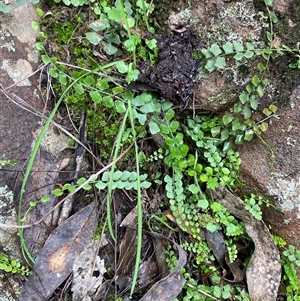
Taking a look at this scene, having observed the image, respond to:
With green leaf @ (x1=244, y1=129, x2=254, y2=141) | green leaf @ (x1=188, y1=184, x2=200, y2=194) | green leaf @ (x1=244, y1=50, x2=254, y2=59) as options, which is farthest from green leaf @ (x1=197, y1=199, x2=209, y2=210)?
green leaf @ (x1=244, y1=50, x2=254, y2=59)

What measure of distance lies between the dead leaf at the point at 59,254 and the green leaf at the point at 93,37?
0.72 m

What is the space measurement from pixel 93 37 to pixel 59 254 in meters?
0.94

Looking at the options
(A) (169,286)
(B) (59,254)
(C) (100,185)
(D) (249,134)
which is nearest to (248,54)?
(D) (249,134)

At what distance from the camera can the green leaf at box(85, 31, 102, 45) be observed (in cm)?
170

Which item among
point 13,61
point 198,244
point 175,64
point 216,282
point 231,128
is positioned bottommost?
point 216,282

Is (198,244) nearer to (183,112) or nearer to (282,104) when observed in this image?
(183,112)

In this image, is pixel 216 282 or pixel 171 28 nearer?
pixel 171 28

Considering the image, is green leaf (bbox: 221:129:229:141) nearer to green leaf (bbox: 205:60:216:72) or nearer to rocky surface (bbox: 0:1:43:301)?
green leaf (bbox: 205:60:216:72)

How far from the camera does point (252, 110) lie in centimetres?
180

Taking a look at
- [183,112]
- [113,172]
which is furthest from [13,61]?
[183,112]

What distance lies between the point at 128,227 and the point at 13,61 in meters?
0.89

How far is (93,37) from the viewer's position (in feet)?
5.61

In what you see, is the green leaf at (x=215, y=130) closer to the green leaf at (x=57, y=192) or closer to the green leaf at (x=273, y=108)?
the green leaf at (x=273, y=108)

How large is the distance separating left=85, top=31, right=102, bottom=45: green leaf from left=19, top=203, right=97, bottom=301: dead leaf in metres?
0.72
